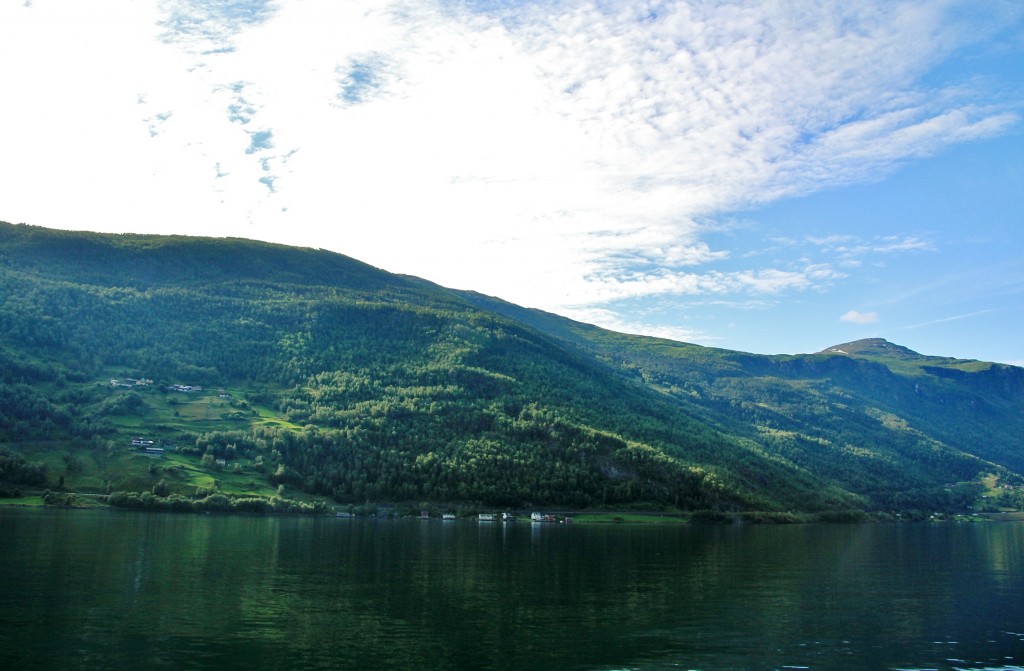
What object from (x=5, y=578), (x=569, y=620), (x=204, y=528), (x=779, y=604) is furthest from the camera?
(x=204, y=528)

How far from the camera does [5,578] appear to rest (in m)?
61.2

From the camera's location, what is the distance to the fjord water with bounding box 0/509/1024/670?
43.1 meters

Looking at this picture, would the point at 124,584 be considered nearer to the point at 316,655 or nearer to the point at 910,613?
the point at 316,655

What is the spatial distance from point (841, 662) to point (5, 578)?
65.2 m

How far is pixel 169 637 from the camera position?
44688mm

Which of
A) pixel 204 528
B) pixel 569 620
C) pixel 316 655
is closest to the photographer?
pixel 316 655

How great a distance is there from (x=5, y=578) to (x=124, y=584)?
9.73 metres

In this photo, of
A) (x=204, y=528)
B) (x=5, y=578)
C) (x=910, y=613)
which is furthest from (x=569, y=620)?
(x=204, y=528)

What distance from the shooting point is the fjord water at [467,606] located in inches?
1697

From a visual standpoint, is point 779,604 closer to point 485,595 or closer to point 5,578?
point 485,595

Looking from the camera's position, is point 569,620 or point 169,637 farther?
point 569,620

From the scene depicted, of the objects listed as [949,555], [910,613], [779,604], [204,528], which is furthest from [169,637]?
[949,555]

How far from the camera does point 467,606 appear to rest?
58.8 m

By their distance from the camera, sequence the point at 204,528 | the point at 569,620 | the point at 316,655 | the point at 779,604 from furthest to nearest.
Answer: the point at 204,528, the point at 779,604, the point at 569,620, the point at 316,655
